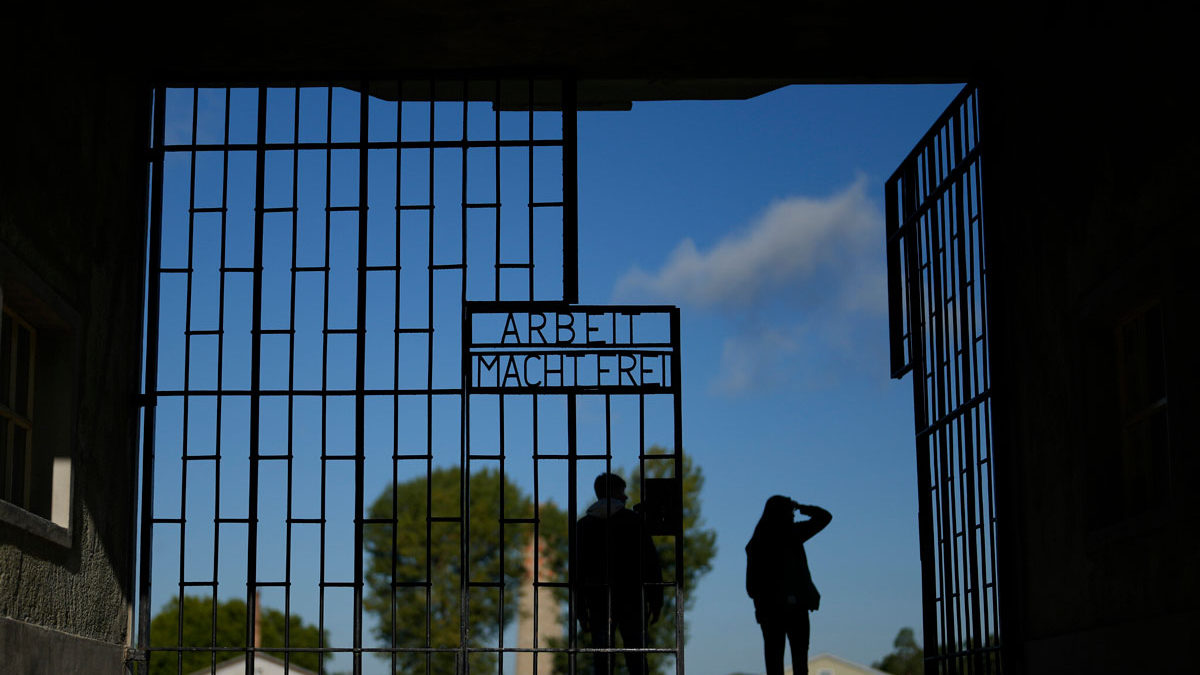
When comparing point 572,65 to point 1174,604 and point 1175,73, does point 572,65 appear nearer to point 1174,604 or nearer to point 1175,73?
point 1175,73

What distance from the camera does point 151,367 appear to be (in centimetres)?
865

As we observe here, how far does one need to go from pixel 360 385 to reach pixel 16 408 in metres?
2.01

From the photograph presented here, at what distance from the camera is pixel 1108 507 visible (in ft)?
22.2

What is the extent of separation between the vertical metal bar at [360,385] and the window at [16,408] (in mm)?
1812

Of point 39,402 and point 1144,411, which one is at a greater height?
point 39,402

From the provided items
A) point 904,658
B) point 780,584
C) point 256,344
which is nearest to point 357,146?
point 256,344

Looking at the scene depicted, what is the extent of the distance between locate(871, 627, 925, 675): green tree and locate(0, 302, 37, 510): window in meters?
48.6

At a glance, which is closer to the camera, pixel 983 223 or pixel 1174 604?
pixel 1174 604

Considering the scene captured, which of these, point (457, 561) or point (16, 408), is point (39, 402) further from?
point (457, 561)

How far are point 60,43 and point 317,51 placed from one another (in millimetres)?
1745

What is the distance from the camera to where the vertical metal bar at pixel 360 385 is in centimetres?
823

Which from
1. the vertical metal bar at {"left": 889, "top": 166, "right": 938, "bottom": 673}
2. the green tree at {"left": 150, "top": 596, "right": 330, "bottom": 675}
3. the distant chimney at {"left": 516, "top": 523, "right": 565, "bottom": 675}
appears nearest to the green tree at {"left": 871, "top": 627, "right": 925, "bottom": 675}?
the distant chimney at {"left": 516, "top": 523, "right": 565, "bottom": 675}

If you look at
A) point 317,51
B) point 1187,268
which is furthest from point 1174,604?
point 317,51

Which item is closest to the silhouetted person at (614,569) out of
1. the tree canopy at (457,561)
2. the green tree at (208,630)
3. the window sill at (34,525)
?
the window sill at (34,525)
